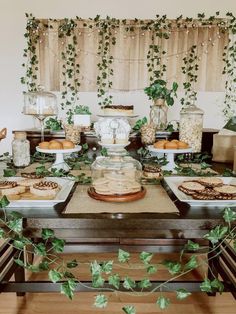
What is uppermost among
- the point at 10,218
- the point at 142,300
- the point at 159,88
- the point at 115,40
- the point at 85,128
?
the point at 115,40

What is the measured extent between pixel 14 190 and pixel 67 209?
0.66ft

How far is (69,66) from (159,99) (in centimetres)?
252

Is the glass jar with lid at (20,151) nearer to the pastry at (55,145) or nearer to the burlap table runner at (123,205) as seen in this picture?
the pastry at (55,145)

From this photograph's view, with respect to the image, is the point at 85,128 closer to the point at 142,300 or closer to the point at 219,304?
the point at 142,300

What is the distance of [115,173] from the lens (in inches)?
47.0

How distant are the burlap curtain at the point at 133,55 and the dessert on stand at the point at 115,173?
2.55m

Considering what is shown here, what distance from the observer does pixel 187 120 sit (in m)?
1.81

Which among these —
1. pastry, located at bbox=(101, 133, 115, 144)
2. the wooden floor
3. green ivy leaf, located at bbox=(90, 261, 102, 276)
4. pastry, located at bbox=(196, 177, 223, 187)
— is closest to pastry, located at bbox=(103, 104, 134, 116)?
pastry, located at bbox=(101, 133, 115, 144)

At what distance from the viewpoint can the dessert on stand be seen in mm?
1044

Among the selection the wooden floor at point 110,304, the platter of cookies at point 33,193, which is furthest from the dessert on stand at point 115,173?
the wooden floor at point 110,304

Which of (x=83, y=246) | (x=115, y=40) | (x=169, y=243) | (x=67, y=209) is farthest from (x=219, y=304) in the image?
(x=115, y=40)

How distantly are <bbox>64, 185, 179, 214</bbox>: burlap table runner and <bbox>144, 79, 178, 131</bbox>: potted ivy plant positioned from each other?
0.95 m

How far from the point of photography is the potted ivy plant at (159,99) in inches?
75.8

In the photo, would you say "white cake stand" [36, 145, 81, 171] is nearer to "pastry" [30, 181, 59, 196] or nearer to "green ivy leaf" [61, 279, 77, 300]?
"pastry" [30, 181, 59, 196]
